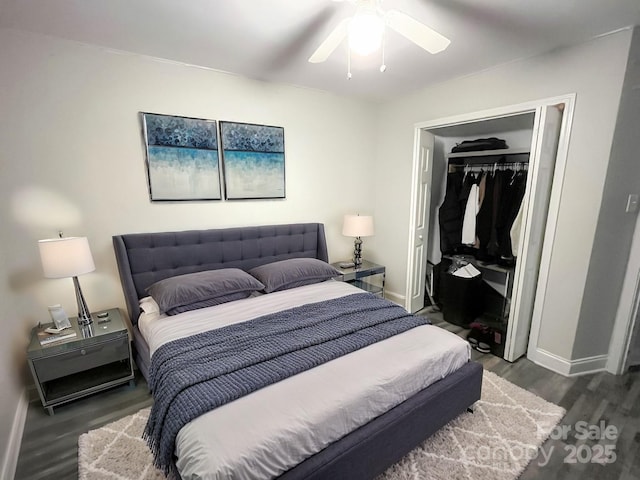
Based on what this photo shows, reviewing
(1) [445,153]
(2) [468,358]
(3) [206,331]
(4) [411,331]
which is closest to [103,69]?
(3) [206,331]

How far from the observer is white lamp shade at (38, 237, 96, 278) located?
1.85 metres

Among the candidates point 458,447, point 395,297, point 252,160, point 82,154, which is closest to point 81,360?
point 82,154

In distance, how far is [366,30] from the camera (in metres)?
1.33

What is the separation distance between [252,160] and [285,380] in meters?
2.08

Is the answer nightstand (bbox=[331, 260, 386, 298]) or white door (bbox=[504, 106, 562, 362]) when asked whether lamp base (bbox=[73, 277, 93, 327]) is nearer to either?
nightstand (bbox=[331, 260, 386, 298])

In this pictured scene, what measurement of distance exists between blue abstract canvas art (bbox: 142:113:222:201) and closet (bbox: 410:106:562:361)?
2.10m

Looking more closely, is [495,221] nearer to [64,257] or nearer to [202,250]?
[202,250]

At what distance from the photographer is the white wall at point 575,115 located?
1.98 meters

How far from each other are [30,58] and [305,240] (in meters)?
2.46

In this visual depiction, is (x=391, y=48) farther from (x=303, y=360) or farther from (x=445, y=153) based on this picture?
(x=303, y=360)

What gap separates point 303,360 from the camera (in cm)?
153

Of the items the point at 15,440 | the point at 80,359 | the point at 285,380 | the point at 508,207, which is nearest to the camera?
the point at 285,380

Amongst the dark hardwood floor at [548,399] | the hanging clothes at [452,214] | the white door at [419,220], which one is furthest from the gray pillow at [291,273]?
the hanging clothes at [452,214]

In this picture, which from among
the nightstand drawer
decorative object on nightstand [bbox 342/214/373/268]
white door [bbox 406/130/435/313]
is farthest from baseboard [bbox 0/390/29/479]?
white door [bbox 406/130/435/313]
